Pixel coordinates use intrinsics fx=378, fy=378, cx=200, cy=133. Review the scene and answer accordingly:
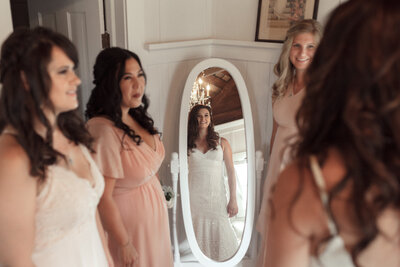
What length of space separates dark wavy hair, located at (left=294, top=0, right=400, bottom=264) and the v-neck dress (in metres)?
0.73

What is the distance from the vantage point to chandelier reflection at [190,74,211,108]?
7.61ft

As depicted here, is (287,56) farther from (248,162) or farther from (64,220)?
(64,220)

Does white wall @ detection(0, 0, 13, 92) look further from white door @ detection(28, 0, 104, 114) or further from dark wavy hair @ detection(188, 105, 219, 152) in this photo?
dark wavy hair @ detection(188, 105, 219, 152)

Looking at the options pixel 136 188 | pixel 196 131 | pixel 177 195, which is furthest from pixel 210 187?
pixel 136 188

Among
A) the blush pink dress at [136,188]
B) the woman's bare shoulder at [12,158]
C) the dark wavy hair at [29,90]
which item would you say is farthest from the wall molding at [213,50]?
the woman's bare shoulder at [12,158]

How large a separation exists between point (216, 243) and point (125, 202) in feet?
3.12

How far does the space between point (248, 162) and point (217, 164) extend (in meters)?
0.20

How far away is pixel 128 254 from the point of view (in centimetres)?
167

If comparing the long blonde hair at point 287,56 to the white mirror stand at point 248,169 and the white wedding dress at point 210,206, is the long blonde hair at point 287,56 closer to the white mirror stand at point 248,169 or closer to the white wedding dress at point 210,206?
the white mirror stand at point 248,169

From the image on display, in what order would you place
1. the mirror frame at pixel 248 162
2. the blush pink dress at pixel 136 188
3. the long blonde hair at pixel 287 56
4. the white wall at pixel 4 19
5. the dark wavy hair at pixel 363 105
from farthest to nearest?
the mirror frame at pixel 248 162
the long blonde hair at pixel 287 56
the blush pink dress at pixel 136 188
the white wall at pixel 4 19
the dark wavy hair at pixel 363 105

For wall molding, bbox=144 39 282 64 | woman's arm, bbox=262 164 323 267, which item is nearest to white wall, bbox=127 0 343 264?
wall molding, bbox=144 39 282 64

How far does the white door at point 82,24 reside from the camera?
6.88 ft

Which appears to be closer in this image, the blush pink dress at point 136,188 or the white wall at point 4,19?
the white wall at point 4,19

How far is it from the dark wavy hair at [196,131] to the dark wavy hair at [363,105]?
162cm
